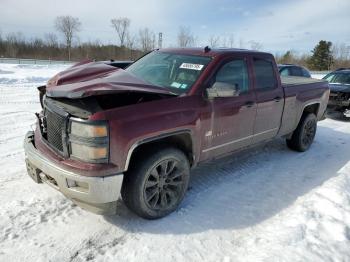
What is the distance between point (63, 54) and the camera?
60500 mm

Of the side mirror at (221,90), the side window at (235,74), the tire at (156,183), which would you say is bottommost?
the tire at (156,183)

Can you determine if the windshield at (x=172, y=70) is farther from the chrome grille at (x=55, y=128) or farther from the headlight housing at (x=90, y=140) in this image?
the chrome grille at (x=55, y=128)

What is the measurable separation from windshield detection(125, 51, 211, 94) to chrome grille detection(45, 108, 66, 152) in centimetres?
125

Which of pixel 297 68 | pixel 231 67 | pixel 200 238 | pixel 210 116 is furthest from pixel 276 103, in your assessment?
pixel 297 68

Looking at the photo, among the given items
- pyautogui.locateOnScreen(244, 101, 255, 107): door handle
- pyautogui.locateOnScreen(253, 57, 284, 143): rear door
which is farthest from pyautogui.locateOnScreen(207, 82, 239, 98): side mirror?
pyautogui.locateOnScreen(253, 57, 284, 143): rear door

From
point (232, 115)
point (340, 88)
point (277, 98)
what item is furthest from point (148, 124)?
point (340, 88)

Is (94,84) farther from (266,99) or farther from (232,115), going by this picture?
(266,99)

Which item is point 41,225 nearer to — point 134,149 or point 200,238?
point 134,149

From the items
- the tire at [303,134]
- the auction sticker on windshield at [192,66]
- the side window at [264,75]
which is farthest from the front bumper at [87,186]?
the tire at [303,134]

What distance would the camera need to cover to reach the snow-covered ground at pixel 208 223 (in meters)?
2.92

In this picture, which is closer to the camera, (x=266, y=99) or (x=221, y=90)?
(x=221, y=90)

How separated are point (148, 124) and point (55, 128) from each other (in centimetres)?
100

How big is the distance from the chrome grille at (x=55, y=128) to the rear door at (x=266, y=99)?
269 cm

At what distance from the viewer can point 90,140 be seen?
9.41ft
